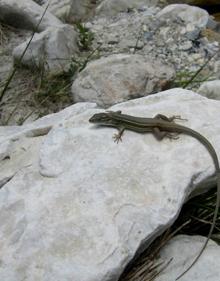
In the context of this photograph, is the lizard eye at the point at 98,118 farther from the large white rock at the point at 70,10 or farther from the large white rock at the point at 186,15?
the large white rock at the point at 70,10

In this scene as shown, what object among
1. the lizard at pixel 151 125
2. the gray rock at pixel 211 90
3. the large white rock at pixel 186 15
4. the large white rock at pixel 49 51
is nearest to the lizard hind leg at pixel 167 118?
the lizard at pixel 151 125

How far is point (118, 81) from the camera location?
234 inches

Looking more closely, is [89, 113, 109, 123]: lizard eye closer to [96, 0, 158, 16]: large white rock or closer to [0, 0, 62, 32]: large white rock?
[0, 0, 62, 32]: large white rock

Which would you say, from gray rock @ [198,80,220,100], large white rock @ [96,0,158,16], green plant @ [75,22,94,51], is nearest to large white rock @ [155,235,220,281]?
gray rock @ [198,80,220,100]

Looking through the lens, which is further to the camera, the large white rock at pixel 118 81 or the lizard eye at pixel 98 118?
the large white rock at pixel 118 81

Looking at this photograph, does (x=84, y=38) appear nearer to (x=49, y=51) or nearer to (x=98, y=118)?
(x=49, y=51)

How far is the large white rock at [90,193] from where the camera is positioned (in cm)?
325

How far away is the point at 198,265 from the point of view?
3.54 metres

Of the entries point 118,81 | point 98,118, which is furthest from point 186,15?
point 98,118

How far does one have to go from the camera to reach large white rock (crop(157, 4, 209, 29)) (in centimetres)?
761

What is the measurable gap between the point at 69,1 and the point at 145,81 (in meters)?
2.69

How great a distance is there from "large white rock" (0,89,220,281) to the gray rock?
1.52 meters

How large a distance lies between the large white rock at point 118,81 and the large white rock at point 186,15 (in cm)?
170

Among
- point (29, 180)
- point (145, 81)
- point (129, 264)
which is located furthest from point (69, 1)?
point (129, 264)
